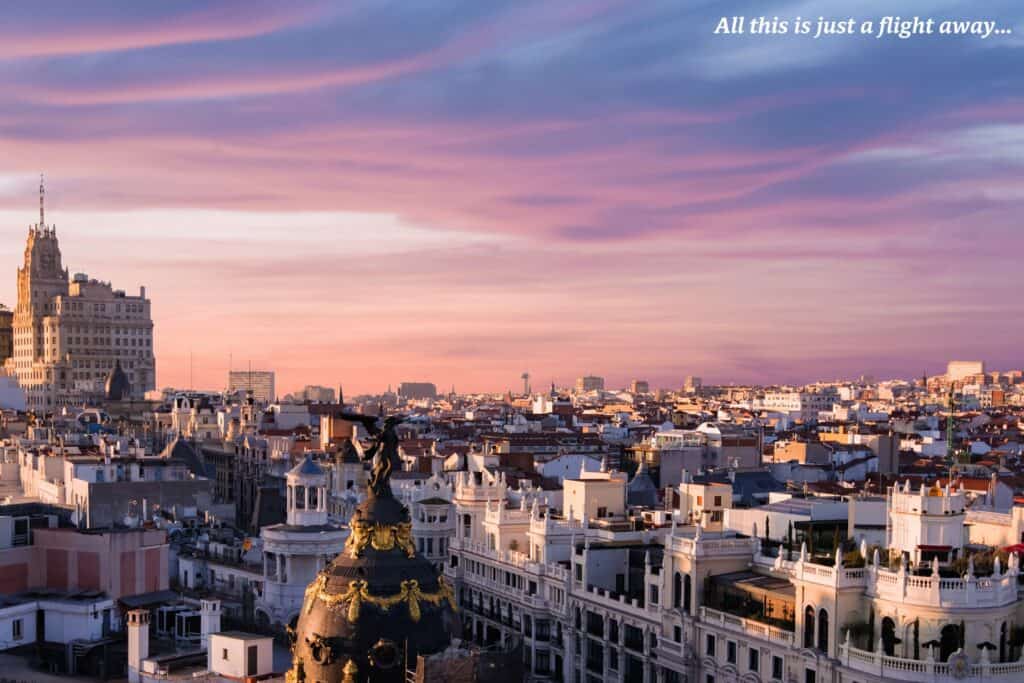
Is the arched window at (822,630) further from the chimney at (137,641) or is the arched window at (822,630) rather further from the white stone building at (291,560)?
the white stone building at (291,560)

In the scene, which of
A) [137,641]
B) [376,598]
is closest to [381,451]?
[376,598]

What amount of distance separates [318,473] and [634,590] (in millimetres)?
25575

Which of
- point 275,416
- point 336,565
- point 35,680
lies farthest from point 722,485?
point 275,416

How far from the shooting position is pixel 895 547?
165 ft

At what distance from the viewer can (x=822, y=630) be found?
48406 millimetres

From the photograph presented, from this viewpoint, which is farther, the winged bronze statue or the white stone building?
the white stone building

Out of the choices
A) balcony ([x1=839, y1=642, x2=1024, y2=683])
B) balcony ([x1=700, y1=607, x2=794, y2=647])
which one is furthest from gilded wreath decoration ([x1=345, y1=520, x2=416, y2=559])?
balcony ([x1=700, y1=607, x2=794, y2=647])

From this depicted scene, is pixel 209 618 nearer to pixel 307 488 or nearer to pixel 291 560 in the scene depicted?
pixel 291 560

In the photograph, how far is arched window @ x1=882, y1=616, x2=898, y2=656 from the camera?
46062mm

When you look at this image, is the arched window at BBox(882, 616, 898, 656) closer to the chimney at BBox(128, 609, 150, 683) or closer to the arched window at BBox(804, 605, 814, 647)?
the arched window at BBox(804, 605, 814, 647)

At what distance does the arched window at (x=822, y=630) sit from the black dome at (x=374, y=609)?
25415 millimetres

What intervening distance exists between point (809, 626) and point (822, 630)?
737 mm

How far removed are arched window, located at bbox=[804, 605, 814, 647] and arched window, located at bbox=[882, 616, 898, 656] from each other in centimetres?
305

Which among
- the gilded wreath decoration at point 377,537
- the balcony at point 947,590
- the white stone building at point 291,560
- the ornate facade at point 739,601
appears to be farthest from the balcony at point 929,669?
the white stone building at point 291,560
